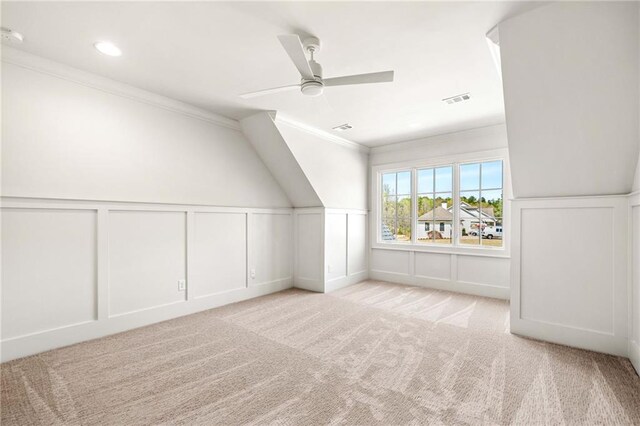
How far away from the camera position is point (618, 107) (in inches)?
85.2

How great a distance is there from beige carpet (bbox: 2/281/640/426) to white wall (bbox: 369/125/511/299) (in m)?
1.22

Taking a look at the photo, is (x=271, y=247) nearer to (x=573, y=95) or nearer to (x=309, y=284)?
(x=309, y=284)

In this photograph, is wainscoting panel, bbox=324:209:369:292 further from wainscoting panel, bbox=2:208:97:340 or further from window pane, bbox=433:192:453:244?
wainscoting panel, bbox=2:208:97:340

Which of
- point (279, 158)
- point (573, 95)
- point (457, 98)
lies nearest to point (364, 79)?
point (573, 95)

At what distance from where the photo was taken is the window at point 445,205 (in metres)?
4.55

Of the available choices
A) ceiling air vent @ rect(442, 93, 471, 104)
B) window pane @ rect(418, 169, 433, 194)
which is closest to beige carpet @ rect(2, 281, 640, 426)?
window pane @ rect(418, 169, 433, 194)

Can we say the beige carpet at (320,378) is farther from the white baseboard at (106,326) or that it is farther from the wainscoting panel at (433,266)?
the wainscoting panel at (433,266)

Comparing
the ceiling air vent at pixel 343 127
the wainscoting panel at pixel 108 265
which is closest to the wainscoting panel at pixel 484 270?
the ceiling air vent at pixel 343 127

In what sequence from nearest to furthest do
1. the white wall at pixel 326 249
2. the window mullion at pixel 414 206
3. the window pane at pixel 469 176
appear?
1. the window pane at pixel 469 176
2. the white wall at pixel 326 249
3. the window mullion at pixel 414 206

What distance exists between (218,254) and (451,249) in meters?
3.64

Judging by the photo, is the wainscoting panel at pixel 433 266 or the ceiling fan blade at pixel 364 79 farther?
the wainscoting panel at pixel 433 266

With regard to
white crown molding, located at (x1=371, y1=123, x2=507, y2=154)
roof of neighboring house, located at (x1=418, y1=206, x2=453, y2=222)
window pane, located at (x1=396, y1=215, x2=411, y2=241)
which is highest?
white crown molding, located at (x1=371, y1=123, x2=507, y2=154)

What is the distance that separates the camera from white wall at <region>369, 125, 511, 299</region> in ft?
14.4

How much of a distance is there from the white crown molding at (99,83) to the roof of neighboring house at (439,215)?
3691 mm
